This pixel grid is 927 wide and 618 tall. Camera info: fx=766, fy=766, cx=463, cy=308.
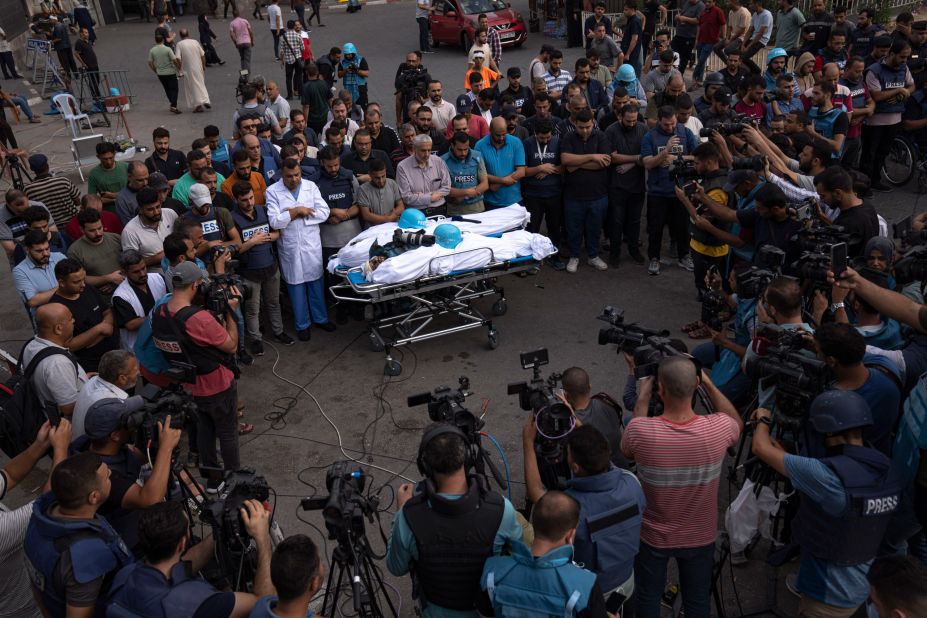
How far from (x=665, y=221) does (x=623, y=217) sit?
0.54m

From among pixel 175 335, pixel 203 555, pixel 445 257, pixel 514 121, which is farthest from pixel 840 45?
pixel 203 555

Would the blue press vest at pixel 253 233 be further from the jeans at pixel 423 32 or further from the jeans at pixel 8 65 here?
the jeans at pixel 8 65

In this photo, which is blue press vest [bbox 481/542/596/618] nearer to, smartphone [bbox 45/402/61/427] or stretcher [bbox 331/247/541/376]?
smartphone [bbox 45/402/61/427]

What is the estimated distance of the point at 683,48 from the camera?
1588cm

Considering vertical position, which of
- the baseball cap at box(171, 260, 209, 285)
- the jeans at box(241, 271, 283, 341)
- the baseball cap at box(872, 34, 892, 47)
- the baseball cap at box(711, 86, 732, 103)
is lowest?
the jeans at box(241, 271, 283, 341)

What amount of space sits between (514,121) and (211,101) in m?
10.9

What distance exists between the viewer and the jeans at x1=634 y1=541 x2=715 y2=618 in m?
4.20

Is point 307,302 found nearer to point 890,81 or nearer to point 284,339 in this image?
point 284,339

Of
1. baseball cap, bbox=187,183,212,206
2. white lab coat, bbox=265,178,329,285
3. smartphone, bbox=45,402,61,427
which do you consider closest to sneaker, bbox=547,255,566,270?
white lab coat, bbox=265,178,329,285

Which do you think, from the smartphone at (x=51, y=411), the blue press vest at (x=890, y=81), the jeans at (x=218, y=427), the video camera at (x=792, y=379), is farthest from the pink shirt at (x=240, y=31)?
the video camera at (x=792, y=379)

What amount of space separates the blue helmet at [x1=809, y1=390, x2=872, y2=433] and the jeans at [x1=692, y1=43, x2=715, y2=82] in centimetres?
1283

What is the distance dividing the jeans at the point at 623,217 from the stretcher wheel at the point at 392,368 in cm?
336

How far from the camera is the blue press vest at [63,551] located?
11.8 ft

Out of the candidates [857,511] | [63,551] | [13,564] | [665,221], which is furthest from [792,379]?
[665,221]
